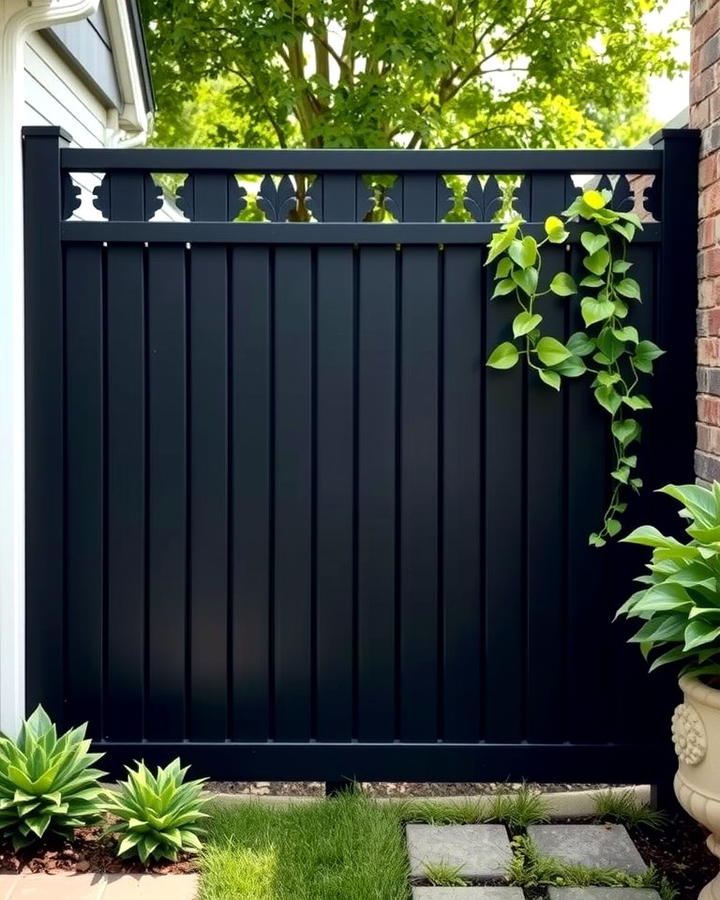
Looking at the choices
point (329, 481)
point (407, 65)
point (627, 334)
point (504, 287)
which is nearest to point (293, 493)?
point (329, 481)

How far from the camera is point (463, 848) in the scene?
107 inches

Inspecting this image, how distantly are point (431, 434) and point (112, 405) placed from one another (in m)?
0.91

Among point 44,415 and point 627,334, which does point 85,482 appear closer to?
point 44,415

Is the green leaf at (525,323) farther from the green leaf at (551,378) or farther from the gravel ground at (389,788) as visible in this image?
the gravel ground at (389,788)

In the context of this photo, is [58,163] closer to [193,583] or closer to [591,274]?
[193,583]

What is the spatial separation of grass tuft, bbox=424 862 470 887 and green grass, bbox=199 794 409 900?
0.20 ft

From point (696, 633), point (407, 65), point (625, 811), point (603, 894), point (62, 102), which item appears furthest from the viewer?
point (407, 65)

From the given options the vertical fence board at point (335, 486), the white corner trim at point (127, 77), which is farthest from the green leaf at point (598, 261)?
the white corner trim at point (127, 77)

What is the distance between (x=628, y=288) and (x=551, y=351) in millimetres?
273

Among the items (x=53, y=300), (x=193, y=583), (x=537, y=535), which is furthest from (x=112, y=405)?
(x=537, y=535)

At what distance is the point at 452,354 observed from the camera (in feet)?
9.66

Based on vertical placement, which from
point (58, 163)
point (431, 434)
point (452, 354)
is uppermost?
point (58, 163)

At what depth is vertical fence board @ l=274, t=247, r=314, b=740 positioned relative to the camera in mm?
2941

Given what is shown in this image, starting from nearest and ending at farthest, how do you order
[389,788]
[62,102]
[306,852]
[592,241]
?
1. [306,852]
2. [592,241]
3. [389,788]
4. [62,102]
